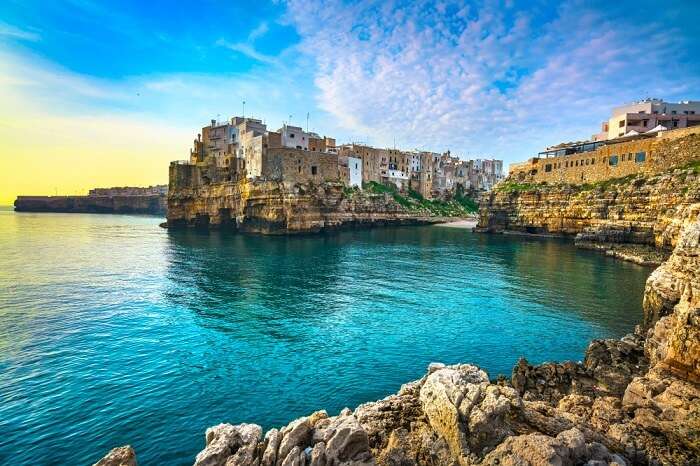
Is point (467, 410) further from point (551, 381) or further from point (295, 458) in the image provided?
point (551, 381)

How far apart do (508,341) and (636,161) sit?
6133 cm

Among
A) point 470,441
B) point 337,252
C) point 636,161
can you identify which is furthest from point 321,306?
point 636,161

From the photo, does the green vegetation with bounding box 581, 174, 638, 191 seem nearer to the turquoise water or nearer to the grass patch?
the grass patch

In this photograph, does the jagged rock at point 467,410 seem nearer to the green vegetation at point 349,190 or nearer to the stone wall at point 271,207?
the stone wall at point 271,207

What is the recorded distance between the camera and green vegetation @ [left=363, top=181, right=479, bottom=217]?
11625cm

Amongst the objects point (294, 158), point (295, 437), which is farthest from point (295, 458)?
point (294, 158)

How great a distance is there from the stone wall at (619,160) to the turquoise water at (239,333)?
25112mm

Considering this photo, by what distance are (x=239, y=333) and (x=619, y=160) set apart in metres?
73.4

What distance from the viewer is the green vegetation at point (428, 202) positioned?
116 meters

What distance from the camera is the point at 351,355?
66.7 ft

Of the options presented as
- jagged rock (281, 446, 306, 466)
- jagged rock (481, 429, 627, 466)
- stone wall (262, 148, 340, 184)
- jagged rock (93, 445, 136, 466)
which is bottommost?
jagged rock (93, 445, 136, 466)

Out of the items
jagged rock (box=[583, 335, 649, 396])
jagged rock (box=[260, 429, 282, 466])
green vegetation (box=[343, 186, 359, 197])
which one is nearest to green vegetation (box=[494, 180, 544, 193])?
green vegetation (box=[343, 186, 359, 197])

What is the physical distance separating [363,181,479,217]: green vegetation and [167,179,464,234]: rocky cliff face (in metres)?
9.75

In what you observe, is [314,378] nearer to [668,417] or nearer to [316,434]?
[316,434]
